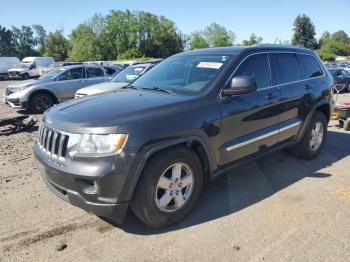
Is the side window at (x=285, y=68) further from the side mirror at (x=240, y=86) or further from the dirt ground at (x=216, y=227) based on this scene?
the dirt ground at (x=216, y=227)

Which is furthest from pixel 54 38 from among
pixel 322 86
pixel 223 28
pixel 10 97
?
pixel 322 86

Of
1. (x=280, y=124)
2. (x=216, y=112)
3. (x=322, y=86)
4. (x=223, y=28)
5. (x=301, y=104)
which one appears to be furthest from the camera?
(x=223, y=28)

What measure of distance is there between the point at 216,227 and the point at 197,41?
106 m

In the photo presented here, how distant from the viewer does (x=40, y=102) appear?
11422 millimetres

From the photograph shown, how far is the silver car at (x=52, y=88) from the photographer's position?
36.9 feet

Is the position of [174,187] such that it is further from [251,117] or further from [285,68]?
[285,68]

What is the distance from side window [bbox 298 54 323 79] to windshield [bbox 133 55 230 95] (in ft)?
5.74

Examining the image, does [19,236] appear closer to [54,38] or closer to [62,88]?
[62,88]

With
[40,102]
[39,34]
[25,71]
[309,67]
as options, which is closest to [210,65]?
[309,67]

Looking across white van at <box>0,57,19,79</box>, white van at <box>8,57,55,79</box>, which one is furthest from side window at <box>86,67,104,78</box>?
white van at <box>0,57,19,79</box>

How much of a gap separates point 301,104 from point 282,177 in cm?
112

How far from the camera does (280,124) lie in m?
4.77

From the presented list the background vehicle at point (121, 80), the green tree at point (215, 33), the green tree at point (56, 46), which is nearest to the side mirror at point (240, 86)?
the background vehicle at point (121, 80)

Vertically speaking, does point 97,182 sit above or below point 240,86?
below
